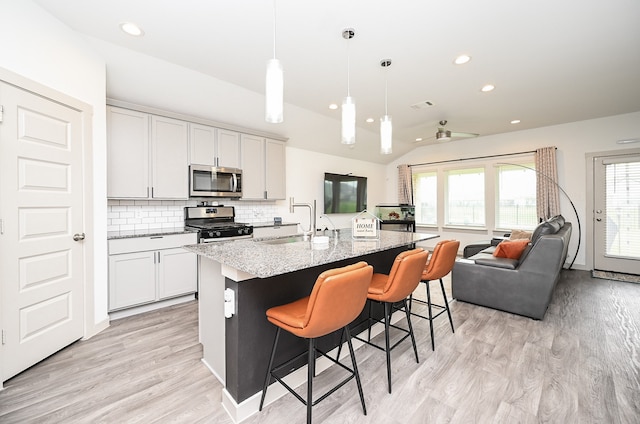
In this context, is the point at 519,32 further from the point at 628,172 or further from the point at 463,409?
the point at 628,172

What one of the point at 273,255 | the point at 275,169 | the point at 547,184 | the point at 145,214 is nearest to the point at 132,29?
the point at 145,214

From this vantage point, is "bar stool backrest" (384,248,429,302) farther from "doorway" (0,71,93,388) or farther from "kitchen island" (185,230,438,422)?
"doorway" (0,71,93,388)

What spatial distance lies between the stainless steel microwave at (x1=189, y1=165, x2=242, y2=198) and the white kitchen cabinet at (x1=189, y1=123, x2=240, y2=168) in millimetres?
91

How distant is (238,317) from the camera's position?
156 centimetres

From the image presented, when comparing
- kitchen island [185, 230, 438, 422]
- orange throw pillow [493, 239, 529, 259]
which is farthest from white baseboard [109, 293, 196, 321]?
orange throw pillow [493, 239, 529, 259]

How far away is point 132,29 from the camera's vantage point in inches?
90.7

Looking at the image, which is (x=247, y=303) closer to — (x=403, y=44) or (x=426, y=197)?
(x=403, y=44)

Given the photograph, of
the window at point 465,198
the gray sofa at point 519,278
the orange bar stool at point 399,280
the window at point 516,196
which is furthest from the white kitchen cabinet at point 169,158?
the window at point 516,196

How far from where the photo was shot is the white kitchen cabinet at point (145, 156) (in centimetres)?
302

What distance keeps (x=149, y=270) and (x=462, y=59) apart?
4.08m

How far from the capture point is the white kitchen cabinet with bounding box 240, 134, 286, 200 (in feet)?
13.9

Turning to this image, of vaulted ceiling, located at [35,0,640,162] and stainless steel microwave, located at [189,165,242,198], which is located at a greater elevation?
vaulted ceiling, located at [35,0,640,162]

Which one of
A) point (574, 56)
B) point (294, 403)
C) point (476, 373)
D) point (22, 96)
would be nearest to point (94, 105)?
point (22, 96)

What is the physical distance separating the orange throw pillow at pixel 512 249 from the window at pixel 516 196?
9.40 feet
